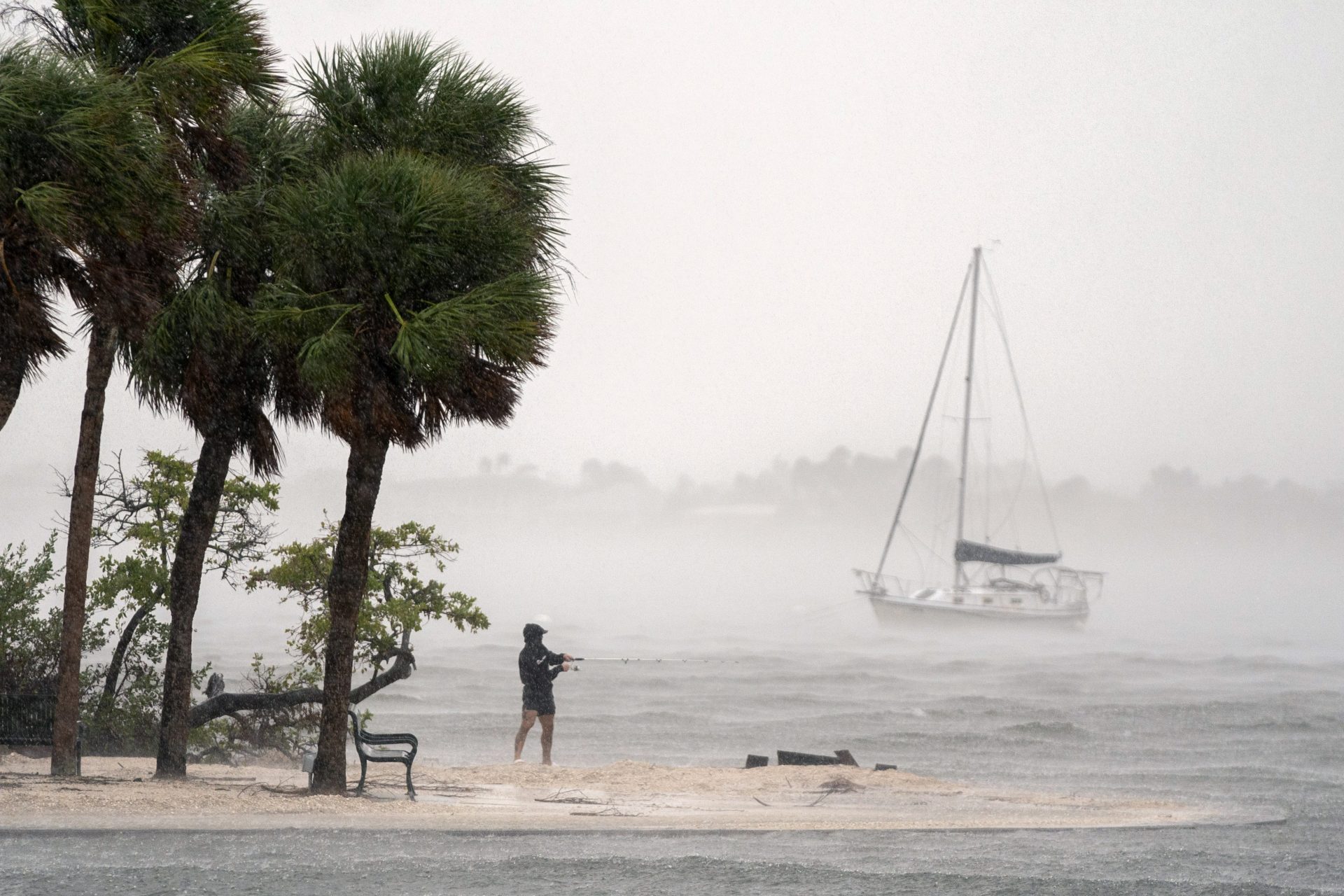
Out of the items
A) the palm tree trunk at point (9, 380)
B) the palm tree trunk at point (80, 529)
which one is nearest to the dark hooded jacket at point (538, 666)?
the palm tree trunk at point (80, 529)

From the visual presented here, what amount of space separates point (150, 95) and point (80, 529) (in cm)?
473

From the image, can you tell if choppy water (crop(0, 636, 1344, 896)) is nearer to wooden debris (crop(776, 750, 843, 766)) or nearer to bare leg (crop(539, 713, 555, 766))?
bare leg (crop(539, 713, 555, 766))

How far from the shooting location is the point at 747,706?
69562 millimetres

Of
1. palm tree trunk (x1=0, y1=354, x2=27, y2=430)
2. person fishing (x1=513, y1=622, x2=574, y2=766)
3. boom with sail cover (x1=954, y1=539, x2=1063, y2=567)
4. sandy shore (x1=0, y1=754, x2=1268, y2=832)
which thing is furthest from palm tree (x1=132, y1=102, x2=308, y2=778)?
boom with sail cover (x1=954, y1=539, x2=1063, y2=567)

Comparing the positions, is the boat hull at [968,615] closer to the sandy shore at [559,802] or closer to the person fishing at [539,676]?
the sandy shore at [559,802]

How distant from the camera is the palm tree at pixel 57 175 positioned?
12.9 meters

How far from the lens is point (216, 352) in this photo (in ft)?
52.1

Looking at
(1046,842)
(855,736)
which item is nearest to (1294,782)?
(855,736)

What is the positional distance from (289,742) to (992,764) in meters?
21.9

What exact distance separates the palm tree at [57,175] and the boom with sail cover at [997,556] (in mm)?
61511

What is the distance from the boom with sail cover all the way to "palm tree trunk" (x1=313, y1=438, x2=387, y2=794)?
58844 millimetres

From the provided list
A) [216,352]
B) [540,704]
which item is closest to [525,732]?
[540,704]

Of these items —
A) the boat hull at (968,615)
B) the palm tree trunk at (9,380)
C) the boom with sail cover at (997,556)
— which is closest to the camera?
the palm tree trunk at (9,380)

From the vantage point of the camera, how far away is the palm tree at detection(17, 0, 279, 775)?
47.9 ft
